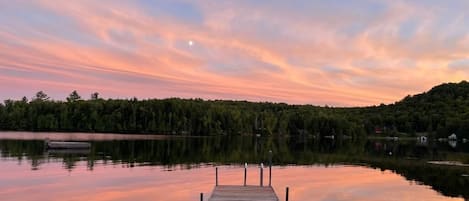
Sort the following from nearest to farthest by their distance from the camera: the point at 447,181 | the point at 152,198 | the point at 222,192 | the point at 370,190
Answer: the point at 222,192 → the point at 152,198 → the point at 370,190 → the point at 447,181

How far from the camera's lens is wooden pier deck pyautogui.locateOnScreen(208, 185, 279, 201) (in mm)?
31703

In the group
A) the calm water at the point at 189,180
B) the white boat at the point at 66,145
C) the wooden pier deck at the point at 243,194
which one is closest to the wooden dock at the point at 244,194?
the wooden pier deck at the point at 243,194

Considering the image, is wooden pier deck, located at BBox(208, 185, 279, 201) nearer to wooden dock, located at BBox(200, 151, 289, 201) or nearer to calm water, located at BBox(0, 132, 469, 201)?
wooden dock, located at BBox(200, 151, 289, 201)

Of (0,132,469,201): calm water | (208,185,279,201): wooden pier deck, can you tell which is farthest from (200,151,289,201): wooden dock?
(0,132,469,201): calm water

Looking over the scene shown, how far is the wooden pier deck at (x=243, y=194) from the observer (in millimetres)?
31703

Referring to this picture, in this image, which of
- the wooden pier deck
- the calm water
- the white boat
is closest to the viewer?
the wooden pier deck

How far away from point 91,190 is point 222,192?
44.4 feet

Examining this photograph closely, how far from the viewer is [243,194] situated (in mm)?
33125

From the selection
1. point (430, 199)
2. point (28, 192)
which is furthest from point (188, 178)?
point (430, 199)

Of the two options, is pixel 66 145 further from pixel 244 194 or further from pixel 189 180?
pixel 244 194

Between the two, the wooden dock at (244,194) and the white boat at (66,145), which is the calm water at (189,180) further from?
the white boat at (66,145)

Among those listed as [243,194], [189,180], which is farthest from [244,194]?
[189,180]

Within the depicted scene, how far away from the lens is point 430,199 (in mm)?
43531

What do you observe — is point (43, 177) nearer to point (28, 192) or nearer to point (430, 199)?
point (28, 192)
